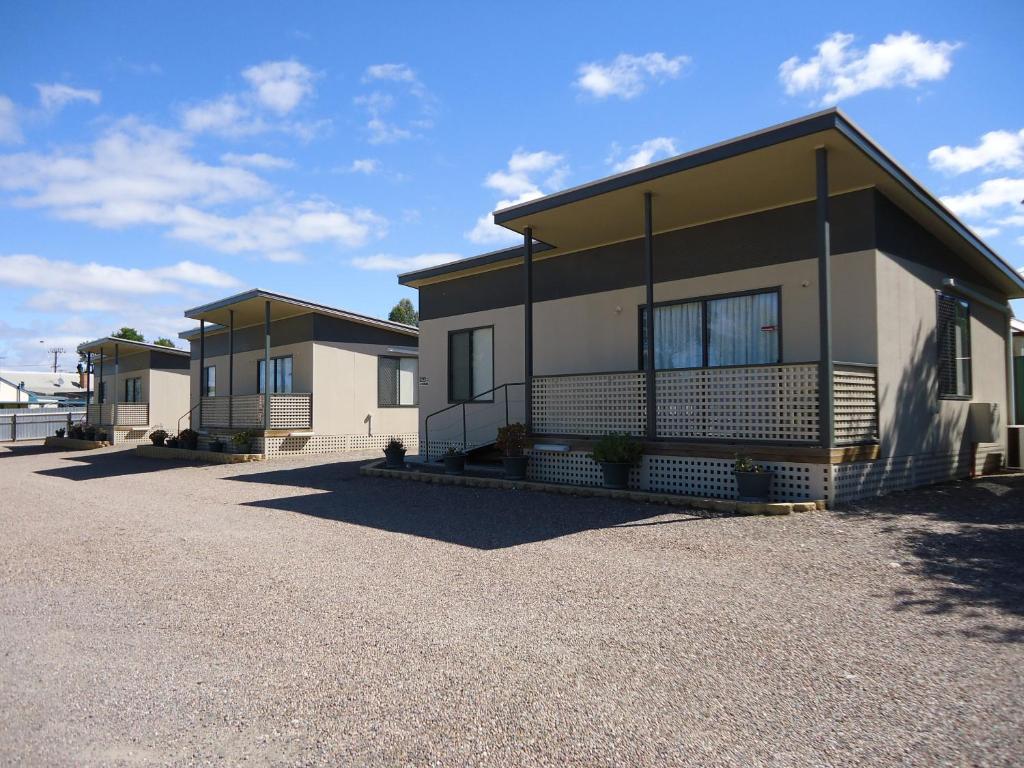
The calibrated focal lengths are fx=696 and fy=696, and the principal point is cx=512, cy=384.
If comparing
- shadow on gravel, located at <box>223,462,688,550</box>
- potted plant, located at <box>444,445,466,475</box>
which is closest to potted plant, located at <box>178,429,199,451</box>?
shadow on gravel, located at <box>223,462,688,550</box>

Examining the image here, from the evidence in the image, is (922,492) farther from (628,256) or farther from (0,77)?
(0,77)

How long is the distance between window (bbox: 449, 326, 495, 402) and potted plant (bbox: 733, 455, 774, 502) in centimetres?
637

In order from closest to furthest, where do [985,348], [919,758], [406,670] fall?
[919,758] → [406,670] → [985,348]

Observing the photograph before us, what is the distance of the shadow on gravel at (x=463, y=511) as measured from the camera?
7.20m

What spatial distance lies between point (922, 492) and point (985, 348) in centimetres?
494

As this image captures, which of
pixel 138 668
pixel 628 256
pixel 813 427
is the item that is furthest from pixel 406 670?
pixel 628 256

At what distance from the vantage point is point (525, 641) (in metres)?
3.99

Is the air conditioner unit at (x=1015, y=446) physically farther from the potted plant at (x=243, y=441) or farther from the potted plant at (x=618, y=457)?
the potted plant at (x=243, y=441)

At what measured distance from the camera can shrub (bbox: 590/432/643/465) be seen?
9.16 m

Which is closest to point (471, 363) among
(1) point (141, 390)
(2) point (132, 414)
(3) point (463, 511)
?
(3) point (463, 511)

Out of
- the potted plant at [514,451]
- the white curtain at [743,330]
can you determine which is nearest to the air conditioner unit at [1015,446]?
the white curtain at [743,330]

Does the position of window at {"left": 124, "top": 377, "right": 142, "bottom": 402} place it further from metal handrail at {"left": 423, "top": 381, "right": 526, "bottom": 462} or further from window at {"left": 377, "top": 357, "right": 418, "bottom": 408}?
metal handrail at {"left": 423, "top": 381, "right": 526, "bottom": 462}

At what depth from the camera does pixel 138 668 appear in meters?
3.63

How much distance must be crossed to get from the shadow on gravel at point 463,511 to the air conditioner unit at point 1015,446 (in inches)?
337
